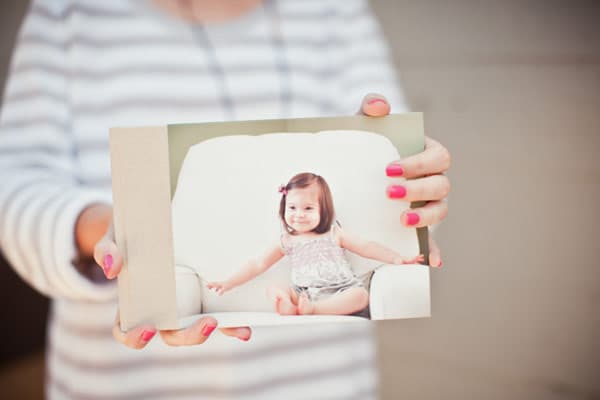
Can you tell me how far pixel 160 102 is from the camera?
693 mm

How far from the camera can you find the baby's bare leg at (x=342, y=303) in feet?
1.61

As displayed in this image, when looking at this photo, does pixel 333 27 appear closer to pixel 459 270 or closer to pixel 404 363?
pixel 459 270

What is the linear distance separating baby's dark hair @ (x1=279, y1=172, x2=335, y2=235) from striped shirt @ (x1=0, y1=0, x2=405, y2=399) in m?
0.26

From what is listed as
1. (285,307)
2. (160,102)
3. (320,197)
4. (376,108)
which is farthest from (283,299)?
(160,102)

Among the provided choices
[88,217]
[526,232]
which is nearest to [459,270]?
[526,232]

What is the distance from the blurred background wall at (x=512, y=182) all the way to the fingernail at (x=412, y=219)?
40cm

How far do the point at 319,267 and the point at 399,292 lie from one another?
0.09 metres

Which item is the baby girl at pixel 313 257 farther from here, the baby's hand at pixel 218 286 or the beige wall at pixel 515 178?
the beige wall at pixel 515 178

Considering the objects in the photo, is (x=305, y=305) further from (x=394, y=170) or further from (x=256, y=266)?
(x=394, y=170)

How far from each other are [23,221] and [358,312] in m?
0.44

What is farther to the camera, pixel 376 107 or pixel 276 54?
pixel 276 54

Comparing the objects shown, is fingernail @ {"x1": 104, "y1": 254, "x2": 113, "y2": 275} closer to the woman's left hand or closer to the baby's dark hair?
the baby's dark hair

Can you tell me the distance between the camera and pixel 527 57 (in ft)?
2.66

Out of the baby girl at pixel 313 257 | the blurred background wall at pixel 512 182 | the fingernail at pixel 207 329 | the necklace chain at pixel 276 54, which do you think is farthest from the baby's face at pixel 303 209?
the blurred background wall at pixel 512 182
